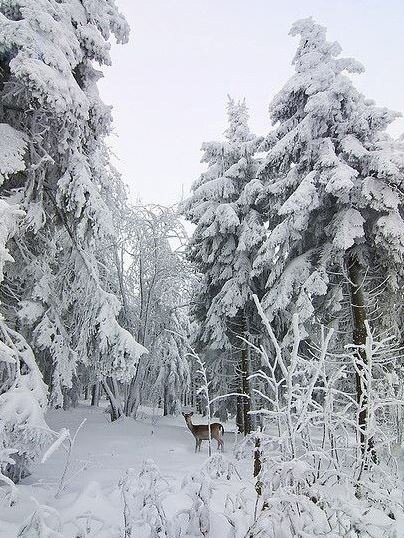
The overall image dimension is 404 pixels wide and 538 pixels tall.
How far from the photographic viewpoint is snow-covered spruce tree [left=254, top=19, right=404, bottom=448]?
8812mm

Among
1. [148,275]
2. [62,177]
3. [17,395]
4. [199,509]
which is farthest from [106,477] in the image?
[148,275]

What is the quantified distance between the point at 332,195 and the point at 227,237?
572 centimetres

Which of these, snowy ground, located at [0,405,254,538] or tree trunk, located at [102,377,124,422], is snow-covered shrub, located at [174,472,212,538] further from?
tree trunk, located at [102,377,124,422]

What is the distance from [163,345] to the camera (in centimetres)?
1905

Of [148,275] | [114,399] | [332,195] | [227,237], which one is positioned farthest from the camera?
[148,275]

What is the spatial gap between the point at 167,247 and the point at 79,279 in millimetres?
10236

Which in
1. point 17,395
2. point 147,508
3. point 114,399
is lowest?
point 147,508

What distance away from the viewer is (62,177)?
6895 mm

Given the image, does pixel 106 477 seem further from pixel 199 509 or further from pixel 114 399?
pixel 114 399

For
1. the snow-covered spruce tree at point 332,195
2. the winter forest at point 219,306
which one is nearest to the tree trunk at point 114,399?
the winter forest at point 219,306

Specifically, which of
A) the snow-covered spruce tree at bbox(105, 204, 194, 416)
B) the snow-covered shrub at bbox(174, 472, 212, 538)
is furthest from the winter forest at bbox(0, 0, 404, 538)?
the snow-covered spruce tree at bbox(105, 204, 194, 416)

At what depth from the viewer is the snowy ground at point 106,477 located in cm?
481

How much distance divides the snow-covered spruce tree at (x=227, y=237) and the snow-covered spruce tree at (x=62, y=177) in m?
6.29

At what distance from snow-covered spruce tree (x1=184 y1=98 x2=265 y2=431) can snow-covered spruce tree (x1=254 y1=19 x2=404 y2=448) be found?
9.12 ft
